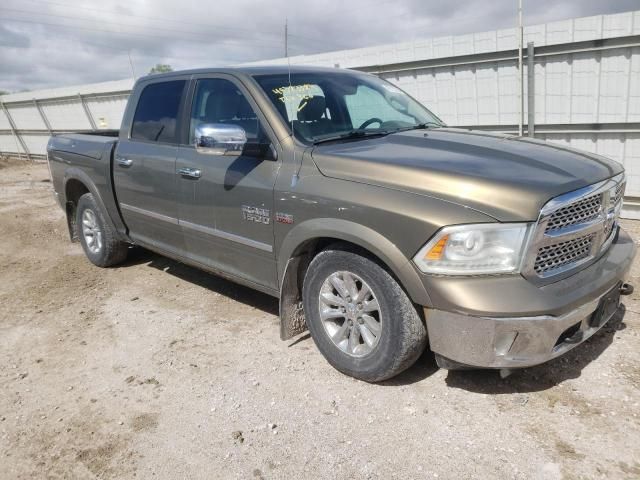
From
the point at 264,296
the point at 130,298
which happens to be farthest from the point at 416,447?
the point at 130,298

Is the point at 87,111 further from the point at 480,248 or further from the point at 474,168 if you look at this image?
the point at 480,248

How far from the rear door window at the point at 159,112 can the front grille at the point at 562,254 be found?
9.43 ft

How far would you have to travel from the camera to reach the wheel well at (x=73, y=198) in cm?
570

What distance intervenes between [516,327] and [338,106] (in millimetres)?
2015

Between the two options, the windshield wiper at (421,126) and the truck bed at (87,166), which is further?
the truck bed at (87,166)

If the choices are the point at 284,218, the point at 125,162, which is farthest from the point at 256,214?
the point at 125,162

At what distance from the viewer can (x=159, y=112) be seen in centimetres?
442

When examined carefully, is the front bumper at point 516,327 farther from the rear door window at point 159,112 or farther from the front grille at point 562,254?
the rear door window at point 159,112

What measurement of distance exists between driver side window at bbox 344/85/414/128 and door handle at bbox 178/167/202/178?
118 centimetres

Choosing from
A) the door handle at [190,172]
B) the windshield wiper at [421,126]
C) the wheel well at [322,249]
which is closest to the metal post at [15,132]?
the door handle at [190,172]

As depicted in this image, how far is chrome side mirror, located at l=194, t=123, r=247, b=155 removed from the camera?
319 cm

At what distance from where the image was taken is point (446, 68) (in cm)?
739

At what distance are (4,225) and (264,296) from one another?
228 inches

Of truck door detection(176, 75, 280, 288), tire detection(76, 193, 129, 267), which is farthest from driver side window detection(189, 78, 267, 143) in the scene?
tire detection(76, 193, 129, 267)
